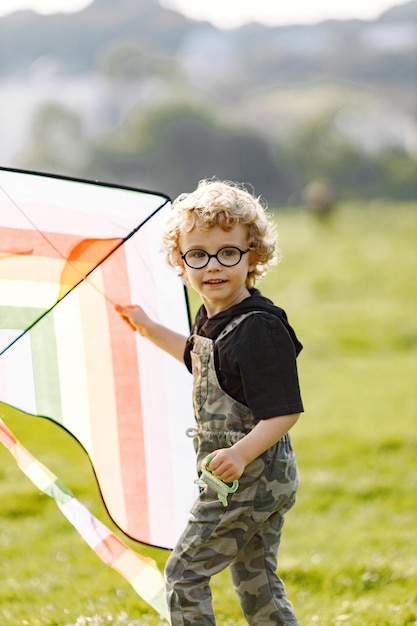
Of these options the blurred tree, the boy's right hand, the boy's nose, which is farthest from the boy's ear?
the blurred tree

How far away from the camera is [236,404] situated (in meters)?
3.16

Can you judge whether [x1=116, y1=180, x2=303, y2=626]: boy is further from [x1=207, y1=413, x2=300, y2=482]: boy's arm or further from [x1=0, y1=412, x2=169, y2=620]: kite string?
[x1=0, y1=412, x2=169, y2=620]: kite string

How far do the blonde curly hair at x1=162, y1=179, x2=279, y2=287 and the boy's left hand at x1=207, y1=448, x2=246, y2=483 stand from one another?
0.68 meters

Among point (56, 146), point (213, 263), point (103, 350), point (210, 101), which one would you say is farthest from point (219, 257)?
point (210, 101)

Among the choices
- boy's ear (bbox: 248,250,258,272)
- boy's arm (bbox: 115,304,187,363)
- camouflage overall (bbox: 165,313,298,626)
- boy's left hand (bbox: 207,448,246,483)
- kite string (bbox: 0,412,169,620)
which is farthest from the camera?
boy's arm (bbox: 115,304,187,363)

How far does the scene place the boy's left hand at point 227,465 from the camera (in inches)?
118

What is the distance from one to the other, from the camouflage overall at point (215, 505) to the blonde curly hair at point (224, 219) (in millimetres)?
290

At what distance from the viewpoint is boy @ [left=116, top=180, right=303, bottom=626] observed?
9.96ft

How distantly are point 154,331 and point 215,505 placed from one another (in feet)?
2.94

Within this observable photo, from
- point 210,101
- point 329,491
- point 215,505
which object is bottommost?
point 215,505

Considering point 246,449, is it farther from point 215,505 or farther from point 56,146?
point 56,146

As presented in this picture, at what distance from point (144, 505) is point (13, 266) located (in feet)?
3.63

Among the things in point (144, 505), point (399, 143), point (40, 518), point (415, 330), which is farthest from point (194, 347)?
point (399, 143)

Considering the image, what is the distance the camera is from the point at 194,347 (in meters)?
3.35
